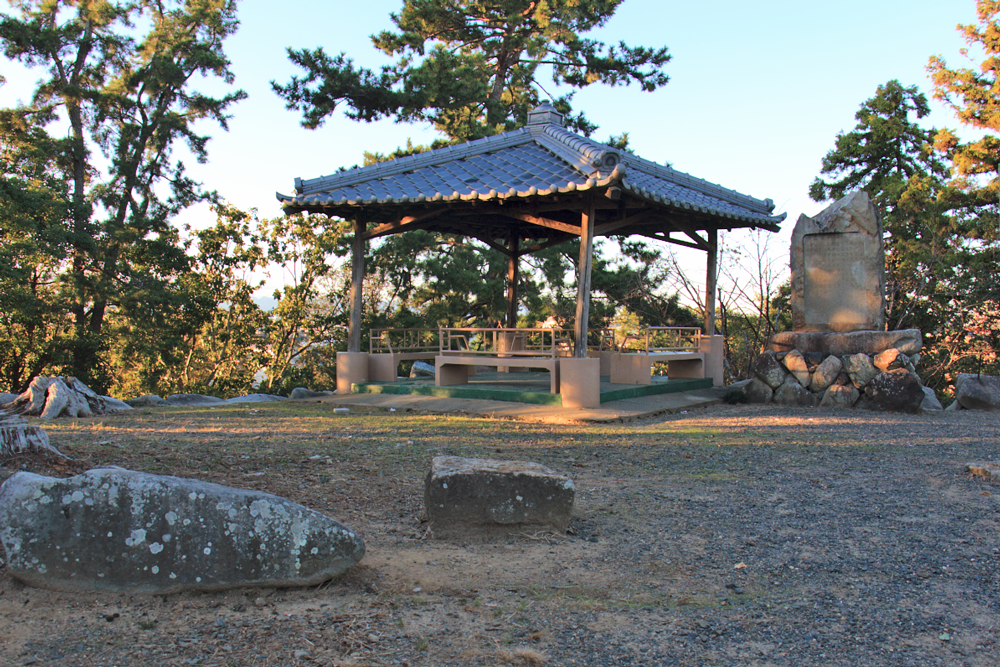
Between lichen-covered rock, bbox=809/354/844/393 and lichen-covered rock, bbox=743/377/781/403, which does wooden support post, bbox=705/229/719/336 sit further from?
lichen-covered rock, bbox=809/354/844/393

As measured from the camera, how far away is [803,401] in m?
9.71

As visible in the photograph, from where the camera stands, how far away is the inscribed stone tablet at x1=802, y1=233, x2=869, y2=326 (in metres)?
9.83

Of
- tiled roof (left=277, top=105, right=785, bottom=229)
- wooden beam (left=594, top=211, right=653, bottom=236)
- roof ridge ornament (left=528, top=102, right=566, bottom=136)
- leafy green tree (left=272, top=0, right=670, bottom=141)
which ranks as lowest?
wooden beam (left=594, top=211, right=653, bottom=236)

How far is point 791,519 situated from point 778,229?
854 centimetres

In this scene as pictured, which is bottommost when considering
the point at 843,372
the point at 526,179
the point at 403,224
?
the point at 843,372

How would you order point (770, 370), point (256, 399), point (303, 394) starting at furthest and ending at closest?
point (303, 394)
point (256, 399)
point (770, 370)

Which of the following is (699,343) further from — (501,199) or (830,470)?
(830,470)

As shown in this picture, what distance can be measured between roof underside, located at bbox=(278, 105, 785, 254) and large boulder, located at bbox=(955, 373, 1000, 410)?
151 inches

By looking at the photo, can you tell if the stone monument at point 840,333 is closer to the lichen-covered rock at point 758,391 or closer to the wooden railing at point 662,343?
the lichen-covered rock at point 758,391

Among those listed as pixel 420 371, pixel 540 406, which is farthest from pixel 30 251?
pixel 540 406

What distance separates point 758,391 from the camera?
10.2 m

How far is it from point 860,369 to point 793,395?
99 cm

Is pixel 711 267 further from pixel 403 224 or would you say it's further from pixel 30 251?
pixel 30 251

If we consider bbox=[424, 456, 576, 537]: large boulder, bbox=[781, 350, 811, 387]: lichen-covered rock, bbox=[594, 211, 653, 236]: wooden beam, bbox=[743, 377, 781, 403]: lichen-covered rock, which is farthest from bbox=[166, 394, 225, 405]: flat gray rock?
bbox=[781, 350, 811, 387]: lichen-covered rock
